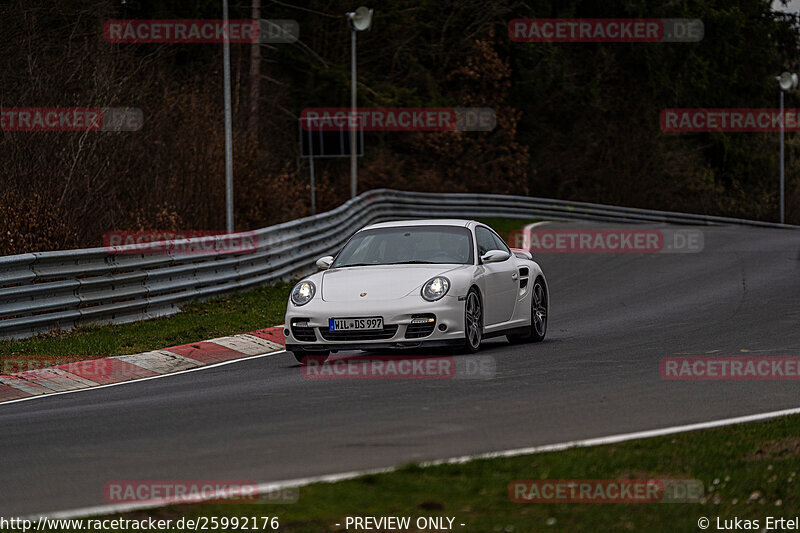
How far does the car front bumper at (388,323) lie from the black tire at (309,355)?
168 millimetres

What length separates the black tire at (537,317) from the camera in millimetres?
14888

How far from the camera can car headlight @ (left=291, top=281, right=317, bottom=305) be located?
43.0 ft

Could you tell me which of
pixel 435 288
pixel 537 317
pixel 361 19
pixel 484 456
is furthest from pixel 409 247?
pixel 361 19

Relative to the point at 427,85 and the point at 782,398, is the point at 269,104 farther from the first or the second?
the point at 782,398

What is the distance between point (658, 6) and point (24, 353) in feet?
188

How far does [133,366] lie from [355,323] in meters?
2.69

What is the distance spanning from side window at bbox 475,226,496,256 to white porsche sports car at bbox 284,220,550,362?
0.06 feet

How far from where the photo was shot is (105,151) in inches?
1058

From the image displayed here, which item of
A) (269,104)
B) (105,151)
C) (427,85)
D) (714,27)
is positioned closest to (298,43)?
(269,104)

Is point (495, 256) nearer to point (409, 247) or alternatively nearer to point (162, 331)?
point (409, 247)

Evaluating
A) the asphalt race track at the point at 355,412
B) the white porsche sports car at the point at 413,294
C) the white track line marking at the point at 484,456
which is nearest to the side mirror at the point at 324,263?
the white porsche sports car at the point at 413,294

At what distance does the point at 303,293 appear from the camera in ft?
43.2

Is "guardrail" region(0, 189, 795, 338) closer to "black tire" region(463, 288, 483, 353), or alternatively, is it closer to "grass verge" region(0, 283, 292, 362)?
"grass verge" region(0, 283, 292, 362)

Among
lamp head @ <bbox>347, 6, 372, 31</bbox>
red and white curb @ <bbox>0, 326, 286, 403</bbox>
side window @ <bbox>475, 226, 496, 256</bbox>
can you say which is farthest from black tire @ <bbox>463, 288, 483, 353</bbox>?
lamp head @ <bbox>347, 6, 372, 31</bbox>
